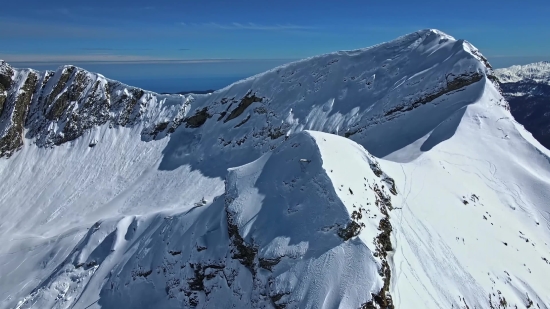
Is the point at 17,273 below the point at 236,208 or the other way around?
below

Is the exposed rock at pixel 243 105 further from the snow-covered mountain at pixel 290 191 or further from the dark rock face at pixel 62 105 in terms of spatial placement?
the dark rock face at pixel 62 105

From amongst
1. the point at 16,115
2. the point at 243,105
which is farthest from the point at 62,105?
the point at 243,105

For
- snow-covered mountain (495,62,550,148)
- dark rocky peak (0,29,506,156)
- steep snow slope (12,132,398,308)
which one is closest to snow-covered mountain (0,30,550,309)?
steep snow slope (12,132,398,308)

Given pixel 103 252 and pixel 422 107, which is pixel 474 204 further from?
pixel 103 252

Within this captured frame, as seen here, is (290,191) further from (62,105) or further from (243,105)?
(62,105)

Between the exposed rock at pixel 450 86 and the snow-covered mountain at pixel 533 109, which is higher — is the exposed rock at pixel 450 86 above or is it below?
above

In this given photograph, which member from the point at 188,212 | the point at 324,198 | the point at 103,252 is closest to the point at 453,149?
the point at 324,198

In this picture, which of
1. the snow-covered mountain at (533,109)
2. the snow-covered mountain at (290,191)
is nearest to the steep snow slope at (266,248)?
the snow-covered mountain at (290,191)
